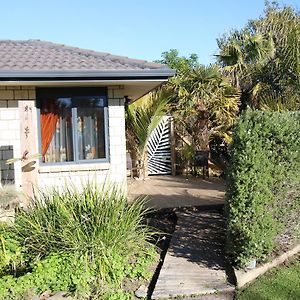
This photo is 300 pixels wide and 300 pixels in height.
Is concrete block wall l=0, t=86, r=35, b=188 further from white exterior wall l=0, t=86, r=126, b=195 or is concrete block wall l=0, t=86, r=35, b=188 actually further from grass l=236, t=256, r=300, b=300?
grass l=236, t=256, r=300, b=300

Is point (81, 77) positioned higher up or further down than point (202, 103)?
higher up

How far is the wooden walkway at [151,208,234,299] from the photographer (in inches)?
206

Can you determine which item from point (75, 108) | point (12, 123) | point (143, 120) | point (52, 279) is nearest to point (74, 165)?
point (75, 108)

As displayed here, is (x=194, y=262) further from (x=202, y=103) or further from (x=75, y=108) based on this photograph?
(x=202, y=103)

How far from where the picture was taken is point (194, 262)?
6.00 meters

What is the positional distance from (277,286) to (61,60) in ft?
20.4

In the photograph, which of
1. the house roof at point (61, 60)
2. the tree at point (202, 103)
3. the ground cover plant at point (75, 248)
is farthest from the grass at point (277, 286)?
the tree at point (202, 103)

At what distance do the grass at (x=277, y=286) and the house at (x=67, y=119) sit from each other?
4.30 metres

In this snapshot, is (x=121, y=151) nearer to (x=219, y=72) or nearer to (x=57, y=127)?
(x=57, y=127)

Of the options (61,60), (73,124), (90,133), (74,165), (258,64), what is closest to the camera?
(61,60)

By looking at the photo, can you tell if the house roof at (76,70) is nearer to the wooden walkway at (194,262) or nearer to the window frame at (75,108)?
the window frame at (75,108)

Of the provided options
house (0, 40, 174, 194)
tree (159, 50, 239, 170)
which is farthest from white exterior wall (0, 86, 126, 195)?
tree (159, 50, 239, 170)

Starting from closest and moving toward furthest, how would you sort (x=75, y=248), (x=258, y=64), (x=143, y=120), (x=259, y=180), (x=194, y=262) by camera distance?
(x=259, y=180), (x=75, y=248), (x=194, y=262), (x=143, y=120), (x=258, y=64)

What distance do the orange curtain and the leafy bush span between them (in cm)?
466
